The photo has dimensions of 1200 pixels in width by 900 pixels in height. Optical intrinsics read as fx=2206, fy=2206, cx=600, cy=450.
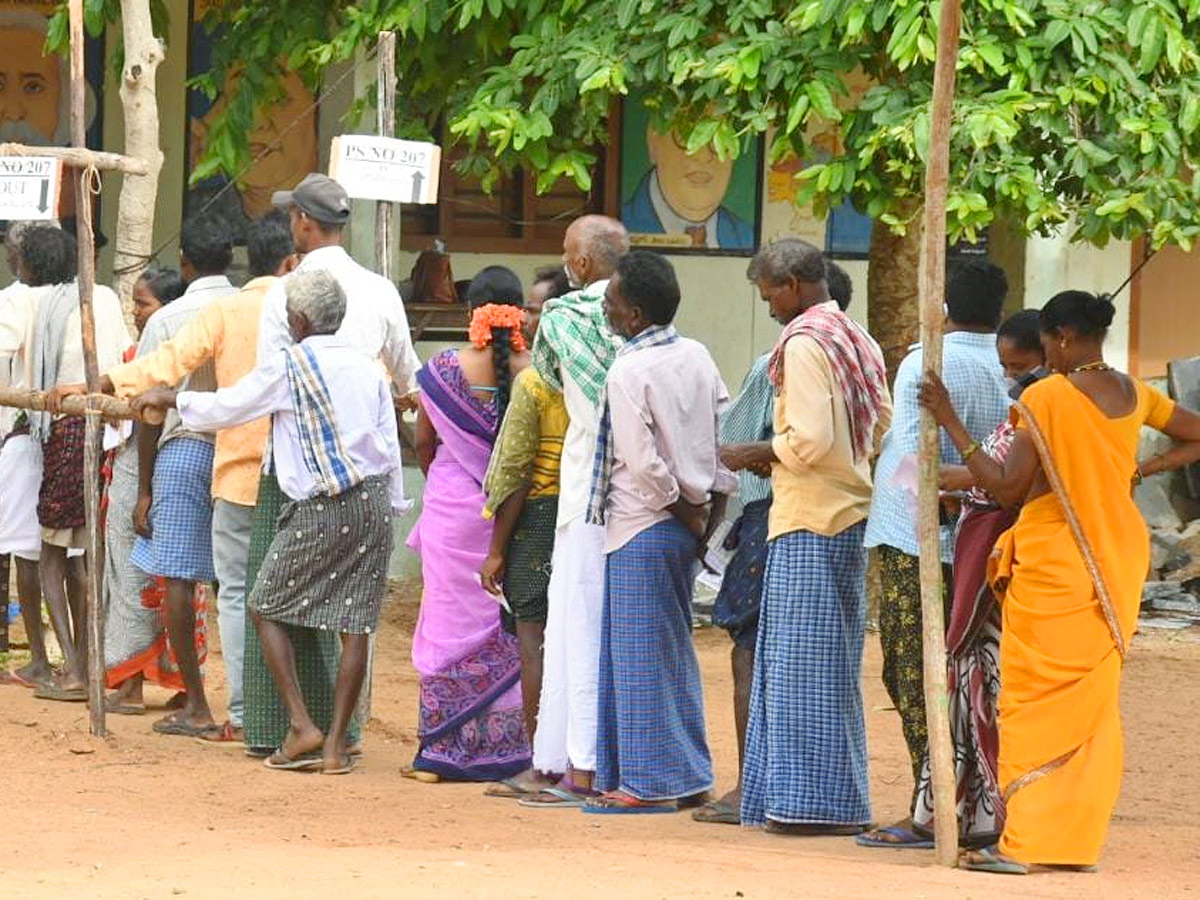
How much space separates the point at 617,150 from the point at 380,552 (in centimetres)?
659

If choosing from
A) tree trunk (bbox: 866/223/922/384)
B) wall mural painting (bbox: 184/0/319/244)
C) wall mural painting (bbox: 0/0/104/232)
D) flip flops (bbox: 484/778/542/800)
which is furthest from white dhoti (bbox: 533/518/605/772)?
wall mural painting (bbox: 0/0/104/232)

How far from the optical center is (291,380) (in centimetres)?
739

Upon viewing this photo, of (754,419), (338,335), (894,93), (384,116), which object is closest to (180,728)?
(338,335)

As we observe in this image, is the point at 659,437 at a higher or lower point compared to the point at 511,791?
higher

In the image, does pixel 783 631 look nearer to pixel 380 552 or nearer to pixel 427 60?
pixel 380 552

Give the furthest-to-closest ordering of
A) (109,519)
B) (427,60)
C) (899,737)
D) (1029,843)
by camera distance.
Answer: (427,60)
(899,737)
(109,519)
(1029,843)

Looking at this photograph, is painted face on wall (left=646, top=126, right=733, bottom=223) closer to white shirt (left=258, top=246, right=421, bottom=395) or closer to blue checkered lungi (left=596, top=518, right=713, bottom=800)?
white shirt (left=258, top=246, right=421, bottom=395)

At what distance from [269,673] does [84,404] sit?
1.17 m

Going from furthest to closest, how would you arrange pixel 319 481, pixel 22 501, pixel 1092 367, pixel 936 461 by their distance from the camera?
pixel 22 501 < pixel 319 481 < pixel 1092 367 < pixel 936 461

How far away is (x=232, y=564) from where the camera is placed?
26.1ft

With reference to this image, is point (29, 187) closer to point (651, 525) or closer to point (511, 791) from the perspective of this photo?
point (651, 525)

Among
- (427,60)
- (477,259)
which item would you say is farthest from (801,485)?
(477,259)

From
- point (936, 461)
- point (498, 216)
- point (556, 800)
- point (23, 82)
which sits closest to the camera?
point (936, 461)

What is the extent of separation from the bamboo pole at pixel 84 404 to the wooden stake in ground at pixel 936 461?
281cm
